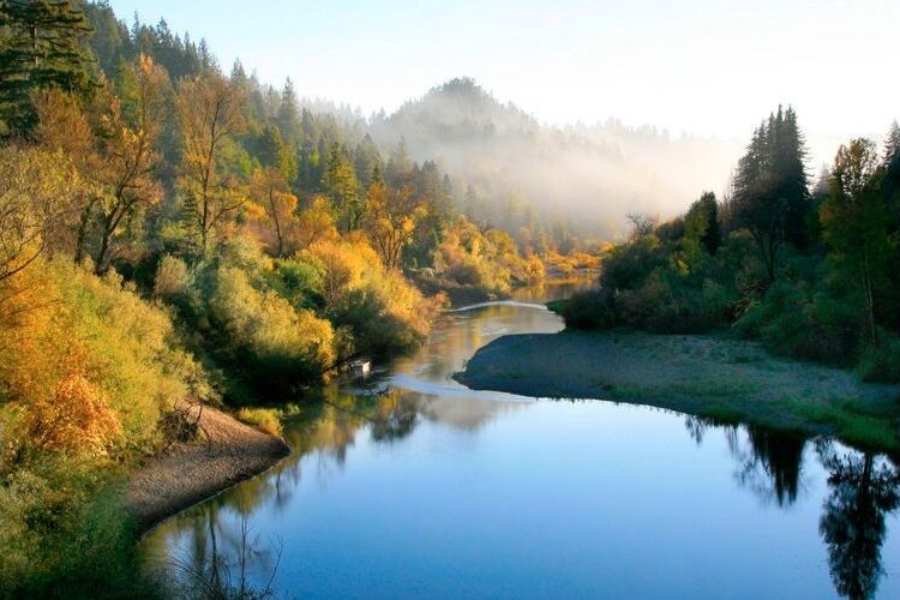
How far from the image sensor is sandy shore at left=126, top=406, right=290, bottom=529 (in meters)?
22.2

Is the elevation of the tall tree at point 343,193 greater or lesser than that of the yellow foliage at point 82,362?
greater

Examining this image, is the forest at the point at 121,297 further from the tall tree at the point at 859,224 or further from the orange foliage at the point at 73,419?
the tall tree at the point at 859,224

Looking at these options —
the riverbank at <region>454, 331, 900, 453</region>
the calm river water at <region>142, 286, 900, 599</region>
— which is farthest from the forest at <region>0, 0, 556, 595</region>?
the riverbank at <region>454, 331, 900, 453</region>

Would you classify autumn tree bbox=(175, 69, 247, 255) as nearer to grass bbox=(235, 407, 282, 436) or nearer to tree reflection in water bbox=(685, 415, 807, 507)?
grass bbox=(235, 407, 282, 436)

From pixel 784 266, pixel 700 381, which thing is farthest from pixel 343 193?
pixel 700 381

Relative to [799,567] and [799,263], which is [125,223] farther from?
[799,263]

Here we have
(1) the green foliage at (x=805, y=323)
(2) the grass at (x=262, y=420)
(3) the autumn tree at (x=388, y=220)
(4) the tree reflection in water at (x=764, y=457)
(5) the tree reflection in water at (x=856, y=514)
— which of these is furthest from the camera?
(3) the autumn tree at (x=388, y=220)

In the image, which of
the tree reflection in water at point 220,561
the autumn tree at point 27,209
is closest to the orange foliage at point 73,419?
the autumn tree at point 27,209

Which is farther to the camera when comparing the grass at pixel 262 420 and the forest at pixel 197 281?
the grass at pixel 262 420

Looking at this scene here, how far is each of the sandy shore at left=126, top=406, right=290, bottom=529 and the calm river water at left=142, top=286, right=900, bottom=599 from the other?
2.24 feet

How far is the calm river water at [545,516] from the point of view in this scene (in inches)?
707

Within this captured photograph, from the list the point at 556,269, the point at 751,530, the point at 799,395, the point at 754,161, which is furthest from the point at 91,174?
the point at 556,269

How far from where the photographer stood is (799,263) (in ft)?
181

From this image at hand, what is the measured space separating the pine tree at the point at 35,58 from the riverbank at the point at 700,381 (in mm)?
31666
